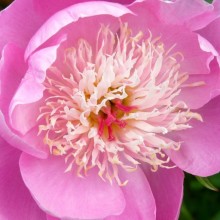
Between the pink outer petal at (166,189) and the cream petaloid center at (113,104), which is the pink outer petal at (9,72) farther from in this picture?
the pink outer petal at (166,189)

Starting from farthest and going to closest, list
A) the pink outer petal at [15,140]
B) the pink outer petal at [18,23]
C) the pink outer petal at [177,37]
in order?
the pink outer petal at [177,37] → the pink outer petal at [18,23] → the pink outer petal at [15,140]

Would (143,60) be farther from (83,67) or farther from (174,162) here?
(174,162)

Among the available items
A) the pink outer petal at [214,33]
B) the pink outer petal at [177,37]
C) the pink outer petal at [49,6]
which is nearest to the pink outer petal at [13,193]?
the pink outer petal at [49,6]

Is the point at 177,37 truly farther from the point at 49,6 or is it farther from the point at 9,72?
the point at 9,72

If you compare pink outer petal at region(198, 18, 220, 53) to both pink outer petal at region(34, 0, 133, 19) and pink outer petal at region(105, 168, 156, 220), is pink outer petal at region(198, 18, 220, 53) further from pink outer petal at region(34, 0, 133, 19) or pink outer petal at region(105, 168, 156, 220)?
pink outer petal at region(105, 168, 156, 220)

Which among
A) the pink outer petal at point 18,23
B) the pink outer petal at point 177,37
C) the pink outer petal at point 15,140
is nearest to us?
the pink outer petal at point 15,140

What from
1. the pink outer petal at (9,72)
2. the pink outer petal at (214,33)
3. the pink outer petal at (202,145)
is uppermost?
the pink outer petal at (9,72)

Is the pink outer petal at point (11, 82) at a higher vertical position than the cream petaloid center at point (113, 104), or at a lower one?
higher

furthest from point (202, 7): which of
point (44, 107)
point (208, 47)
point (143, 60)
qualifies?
point (44, 107)
